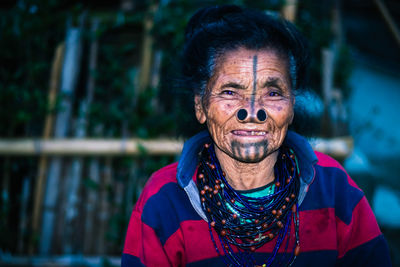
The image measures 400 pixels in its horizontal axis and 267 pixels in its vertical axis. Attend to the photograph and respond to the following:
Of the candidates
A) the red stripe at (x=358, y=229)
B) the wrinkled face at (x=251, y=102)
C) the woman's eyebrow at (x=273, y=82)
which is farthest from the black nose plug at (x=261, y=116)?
the red stripe at (x=358, y=229)

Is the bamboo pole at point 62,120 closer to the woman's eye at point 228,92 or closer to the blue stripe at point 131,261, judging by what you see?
the blue stripe at point 131,261

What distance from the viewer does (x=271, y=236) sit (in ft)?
4.55

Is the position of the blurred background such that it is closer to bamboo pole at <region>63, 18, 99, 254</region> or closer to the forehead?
A: bamboo pole at <region>63, 18, 99, 254</region>

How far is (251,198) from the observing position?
145 cm

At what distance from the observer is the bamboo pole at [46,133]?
278cm

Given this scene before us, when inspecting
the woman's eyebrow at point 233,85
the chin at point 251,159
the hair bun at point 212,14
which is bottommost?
the chin at point 251,159

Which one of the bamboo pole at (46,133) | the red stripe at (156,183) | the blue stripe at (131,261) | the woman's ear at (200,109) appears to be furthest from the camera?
the bamboo pole at (46,133)

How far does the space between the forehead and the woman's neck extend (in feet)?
1.38

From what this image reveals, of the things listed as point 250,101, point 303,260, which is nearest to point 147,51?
point 250,101

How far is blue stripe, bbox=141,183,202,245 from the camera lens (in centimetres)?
137

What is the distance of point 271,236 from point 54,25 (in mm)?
2971

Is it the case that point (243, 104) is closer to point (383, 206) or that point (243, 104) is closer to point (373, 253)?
point (373, 253)

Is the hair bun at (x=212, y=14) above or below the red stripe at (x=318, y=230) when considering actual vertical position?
above

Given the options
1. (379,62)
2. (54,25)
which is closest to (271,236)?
(54,25)
